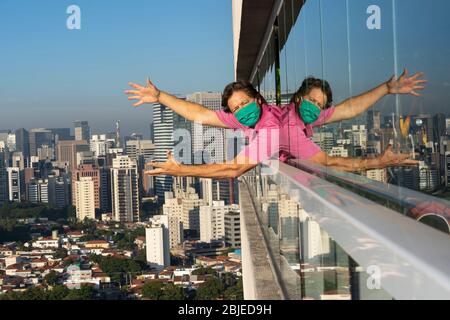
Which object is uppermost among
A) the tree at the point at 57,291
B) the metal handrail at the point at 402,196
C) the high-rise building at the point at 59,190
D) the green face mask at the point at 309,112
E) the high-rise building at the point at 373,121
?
the green face mask at the point at 309,112

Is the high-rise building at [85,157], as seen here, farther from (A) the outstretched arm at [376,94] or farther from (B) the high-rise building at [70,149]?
(A) the outstretched arm at [376,94]

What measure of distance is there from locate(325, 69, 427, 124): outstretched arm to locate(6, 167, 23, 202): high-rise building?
21.4 metres

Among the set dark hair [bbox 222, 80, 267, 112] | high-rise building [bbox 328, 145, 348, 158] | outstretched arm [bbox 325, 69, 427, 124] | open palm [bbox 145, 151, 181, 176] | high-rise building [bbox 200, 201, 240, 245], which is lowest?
high-rise building [bbox 200, 201, 240, 245]

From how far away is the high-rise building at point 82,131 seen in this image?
20.5m

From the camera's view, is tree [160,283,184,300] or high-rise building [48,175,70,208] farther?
high-rise building [48,175,70,208]

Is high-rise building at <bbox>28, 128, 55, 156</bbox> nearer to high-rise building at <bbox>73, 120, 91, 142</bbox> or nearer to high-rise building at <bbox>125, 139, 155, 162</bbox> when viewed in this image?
high-rise building at <bbox>73, 120, 91, 142</bbox>

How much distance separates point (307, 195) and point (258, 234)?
3.35 metres

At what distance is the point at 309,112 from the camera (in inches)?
90.6

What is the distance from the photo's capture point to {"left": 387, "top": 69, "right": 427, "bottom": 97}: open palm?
35.1 inches

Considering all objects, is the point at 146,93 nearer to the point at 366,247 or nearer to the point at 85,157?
the point at 366,247

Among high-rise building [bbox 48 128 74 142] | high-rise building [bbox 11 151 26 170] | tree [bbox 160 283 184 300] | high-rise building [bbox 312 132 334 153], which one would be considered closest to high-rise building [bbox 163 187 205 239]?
high-rise building [bbox 48 128 74 142]

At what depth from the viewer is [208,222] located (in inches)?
748

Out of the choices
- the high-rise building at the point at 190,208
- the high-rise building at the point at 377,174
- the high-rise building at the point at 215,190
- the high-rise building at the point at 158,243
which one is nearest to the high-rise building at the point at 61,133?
the high-rise building at the point at 158,243

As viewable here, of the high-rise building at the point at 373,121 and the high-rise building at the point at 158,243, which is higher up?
the high-rise building at the point at 373,121
